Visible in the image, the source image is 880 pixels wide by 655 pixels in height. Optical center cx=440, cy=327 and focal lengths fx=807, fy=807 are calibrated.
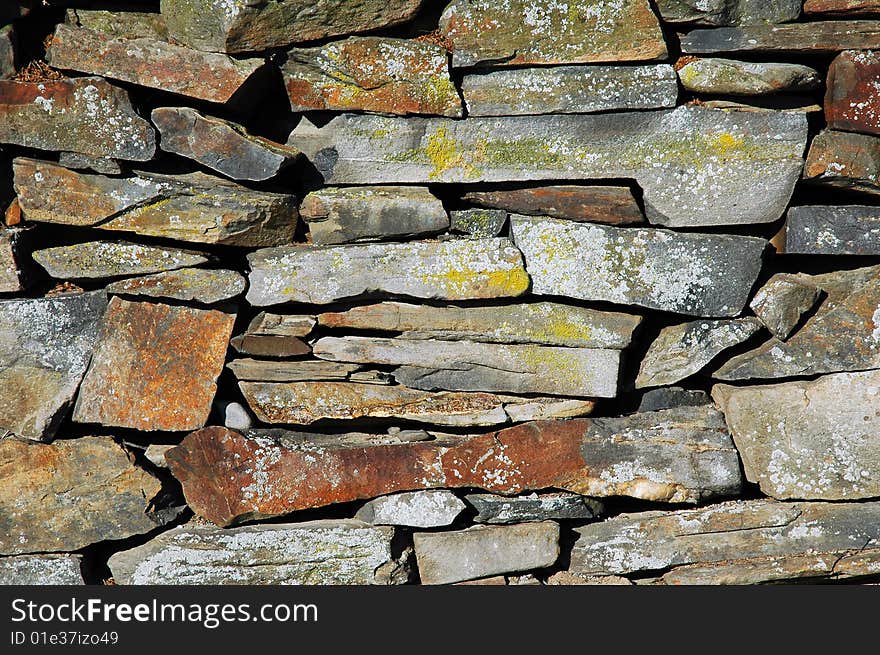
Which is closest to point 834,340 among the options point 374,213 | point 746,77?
point 746,77

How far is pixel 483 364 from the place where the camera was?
385cm

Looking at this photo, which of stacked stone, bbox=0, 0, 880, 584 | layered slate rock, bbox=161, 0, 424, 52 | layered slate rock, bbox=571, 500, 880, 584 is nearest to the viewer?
layered slate rock, bbox=161, 0, 424, 52

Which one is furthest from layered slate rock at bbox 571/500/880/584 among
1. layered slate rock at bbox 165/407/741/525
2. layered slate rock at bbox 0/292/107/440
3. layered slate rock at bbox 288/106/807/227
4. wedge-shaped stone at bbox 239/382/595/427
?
layered slate rock at bbox 0/292/107/440

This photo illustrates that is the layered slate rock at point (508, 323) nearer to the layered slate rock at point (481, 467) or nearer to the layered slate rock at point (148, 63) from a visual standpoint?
the layered slate rock at point (481, 467)

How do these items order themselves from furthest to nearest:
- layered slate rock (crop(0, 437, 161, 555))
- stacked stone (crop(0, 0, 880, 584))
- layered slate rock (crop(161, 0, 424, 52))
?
1. layered slate rock (crop(0, 437, 161, 555))
2. stacked stone (crop(0, 0, 880, 584))
3. layered slate rock (crop(161, 0, 424, 52))

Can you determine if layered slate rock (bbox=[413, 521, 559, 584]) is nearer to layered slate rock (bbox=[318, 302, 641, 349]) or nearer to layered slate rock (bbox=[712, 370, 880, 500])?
layered slate rock (bbox=[318, 302, 641, 349])

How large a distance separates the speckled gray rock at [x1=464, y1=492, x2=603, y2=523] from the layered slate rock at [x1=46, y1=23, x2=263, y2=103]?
2.21 metres

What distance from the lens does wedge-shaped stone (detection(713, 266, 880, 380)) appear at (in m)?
3.70

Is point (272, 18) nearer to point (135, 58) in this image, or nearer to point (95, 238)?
point (135, 58)

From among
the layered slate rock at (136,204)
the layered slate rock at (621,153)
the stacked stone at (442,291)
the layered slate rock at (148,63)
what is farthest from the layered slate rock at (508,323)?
the layered slate rock at (148,63)

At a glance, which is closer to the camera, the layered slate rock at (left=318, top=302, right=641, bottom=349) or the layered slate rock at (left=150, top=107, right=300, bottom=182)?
the layered slate rock at (left=150, top=107, right=300, bottom=182)

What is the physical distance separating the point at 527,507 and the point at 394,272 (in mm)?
1279

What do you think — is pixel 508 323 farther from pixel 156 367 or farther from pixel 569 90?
pixel 156 367

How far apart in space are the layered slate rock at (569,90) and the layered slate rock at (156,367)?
63.5 inches
